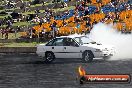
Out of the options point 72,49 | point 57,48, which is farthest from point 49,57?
point 72,49

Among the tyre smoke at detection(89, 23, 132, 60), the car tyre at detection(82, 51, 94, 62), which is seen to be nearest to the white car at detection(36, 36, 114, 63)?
the car tyre at detection(82, 51, 94, 62)

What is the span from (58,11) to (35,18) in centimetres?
238

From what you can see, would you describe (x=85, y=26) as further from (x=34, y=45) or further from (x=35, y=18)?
(x=35, y=18)

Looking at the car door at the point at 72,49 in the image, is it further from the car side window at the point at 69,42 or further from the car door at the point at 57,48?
the car door at the point at 57,48

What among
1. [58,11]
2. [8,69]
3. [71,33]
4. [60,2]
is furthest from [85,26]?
[8,69]

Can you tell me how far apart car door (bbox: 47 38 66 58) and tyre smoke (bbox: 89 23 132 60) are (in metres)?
4.99

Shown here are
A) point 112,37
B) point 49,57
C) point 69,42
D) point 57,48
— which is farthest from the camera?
point 112,37

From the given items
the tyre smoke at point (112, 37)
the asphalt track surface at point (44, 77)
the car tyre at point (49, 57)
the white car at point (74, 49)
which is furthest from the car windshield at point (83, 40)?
the tyre smoke at point (112, 37)

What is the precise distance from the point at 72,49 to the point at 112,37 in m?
10.3

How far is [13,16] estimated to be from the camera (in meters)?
48.9

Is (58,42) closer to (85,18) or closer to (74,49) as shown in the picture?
(74,49)

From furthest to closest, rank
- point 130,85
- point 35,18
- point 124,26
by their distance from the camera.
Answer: point 35,18 < point 124,26 < point 130,85

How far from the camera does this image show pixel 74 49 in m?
27.4

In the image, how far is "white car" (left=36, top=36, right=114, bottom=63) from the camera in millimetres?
26859
